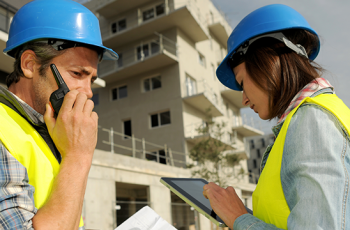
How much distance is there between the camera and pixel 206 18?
2484 cm

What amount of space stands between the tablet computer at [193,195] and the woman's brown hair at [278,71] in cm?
60

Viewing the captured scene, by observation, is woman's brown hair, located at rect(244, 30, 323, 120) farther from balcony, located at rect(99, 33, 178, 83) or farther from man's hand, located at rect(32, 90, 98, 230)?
balcony, located at rect(99, 33, 178, 83)

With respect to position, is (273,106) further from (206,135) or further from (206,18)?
(206,18)

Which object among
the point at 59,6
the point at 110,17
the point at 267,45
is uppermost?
the point at 110,17

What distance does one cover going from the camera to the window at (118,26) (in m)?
22.2

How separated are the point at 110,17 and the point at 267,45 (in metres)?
23.2

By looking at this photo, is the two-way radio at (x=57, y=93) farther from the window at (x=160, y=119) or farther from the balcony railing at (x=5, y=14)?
the window at (x=160, y=119)

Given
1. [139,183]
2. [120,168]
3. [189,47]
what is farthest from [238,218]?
[189,47]

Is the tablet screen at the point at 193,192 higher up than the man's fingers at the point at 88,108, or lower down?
lower down

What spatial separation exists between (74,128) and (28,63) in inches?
24.5

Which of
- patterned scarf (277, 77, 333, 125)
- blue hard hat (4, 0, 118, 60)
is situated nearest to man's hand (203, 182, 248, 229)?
patterned scarf (277, 77, 333, 125)

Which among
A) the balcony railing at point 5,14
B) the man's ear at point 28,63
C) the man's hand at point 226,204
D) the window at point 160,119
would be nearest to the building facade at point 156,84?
the window at point 160,119

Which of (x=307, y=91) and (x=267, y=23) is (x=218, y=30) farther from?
(x=307, y=91)

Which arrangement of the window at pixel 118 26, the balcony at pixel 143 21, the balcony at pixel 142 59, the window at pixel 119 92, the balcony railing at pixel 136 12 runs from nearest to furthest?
the balcony at pixel 142 59 → the balcony at pixel 143 21 → the balcony railing at pixel 136 12 → the window at pixel 119 92 → the window at pixel 118 26
